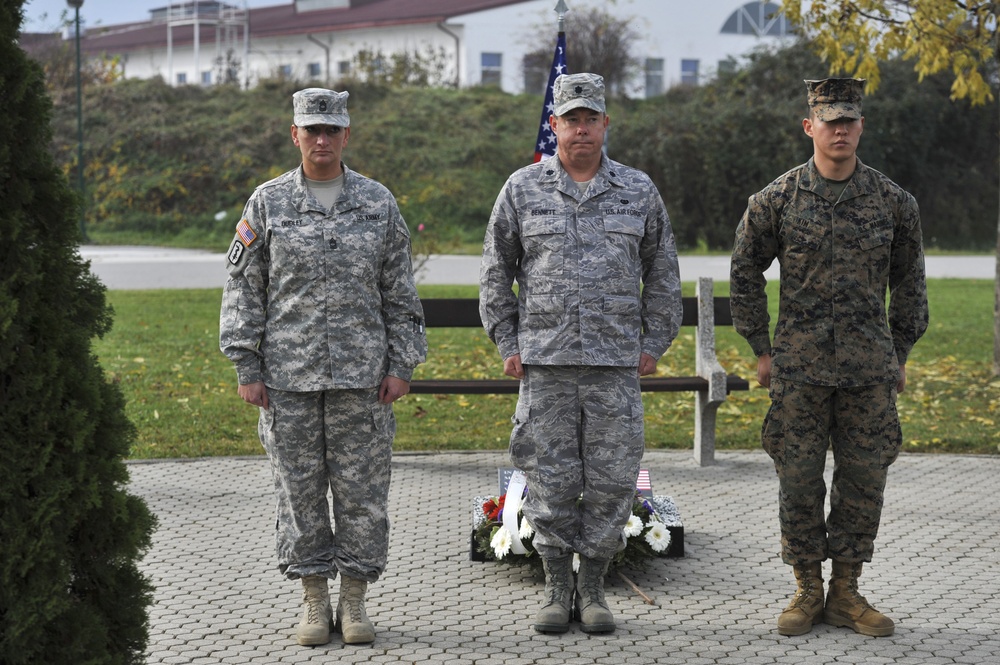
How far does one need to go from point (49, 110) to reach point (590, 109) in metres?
2.19

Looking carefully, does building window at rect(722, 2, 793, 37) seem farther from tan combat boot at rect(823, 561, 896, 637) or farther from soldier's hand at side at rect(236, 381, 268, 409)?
soldier's hand at side at rect(236, 381, 268, 409)

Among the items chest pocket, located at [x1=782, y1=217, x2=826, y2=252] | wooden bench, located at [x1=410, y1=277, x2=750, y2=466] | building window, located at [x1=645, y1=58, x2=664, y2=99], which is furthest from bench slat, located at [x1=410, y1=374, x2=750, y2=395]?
building window, located at [x1=645, y1=58, x2=664, y2=99]

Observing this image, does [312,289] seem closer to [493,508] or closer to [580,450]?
[580,450]

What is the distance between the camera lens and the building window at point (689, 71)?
159 feet

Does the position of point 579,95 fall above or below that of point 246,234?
above

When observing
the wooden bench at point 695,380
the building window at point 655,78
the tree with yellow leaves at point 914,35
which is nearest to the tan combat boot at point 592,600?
the wooden bench at point 695,380

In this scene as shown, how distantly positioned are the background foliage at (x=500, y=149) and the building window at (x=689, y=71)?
1170 cm

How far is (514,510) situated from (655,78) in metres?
44.5

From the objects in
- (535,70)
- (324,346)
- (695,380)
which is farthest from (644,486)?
(535,70)

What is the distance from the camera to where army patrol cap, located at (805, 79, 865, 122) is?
471 cm

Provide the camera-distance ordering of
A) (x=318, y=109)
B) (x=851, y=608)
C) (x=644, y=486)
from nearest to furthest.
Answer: (x=318, y=109) < (x=851, y=608) < (x=644, y=486)

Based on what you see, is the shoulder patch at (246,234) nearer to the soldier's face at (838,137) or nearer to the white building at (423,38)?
the soldier's face at (838,137)

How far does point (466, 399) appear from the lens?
10477 millimetres

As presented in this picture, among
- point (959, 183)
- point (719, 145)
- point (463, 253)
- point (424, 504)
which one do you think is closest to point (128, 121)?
point (463, 253)
